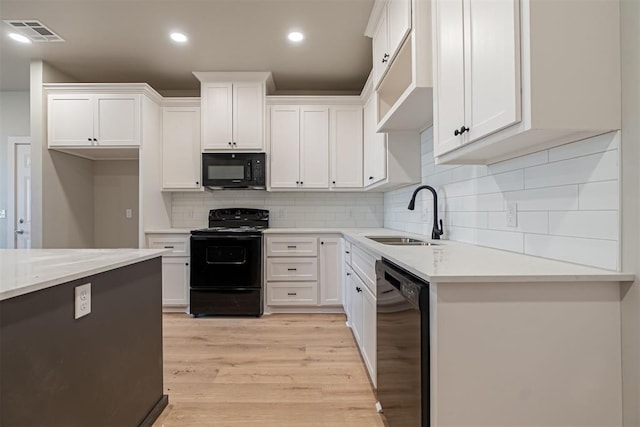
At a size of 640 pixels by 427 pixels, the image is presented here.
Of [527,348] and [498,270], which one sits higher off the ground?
[498,270]

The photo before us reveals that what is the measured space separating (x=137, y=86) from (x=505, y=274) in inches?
152

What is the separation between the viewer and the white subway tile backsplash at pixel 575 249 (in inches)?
40.7

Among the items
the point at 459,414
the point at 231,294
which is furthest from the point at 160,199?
the point at 459,414

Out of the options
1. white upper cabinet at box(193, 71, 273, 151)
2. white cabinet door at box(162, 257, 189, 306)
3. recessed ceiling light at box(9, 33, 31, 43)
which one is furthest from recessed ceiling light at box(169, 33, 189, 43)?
white cabinet door at box(162, 257, 189, 306)

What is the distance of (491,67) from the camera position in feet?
3.74

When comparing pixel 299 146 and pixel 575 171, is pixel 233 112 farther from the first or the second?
pixel 575 171

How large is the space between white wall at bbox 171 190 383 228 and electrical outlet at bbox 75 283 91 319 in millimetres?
2793

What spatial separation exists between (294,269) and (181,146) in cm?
198

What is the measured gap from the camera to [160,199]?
378cm

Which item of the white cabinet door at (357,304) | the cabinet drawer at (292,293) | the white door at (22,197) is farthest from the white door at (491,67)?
the white door at (22,197)

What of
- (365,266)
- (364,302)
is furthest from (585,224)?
(364,302)

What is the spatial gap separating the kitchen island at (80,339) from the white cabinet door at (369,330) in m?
1.22

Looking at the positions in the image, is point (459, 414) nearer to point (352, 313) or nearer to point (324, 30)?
point (352, 313)

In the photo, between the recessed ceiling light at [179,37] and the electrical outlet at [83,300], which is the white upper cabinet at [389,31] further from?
the electrical outlet at [83,300]
